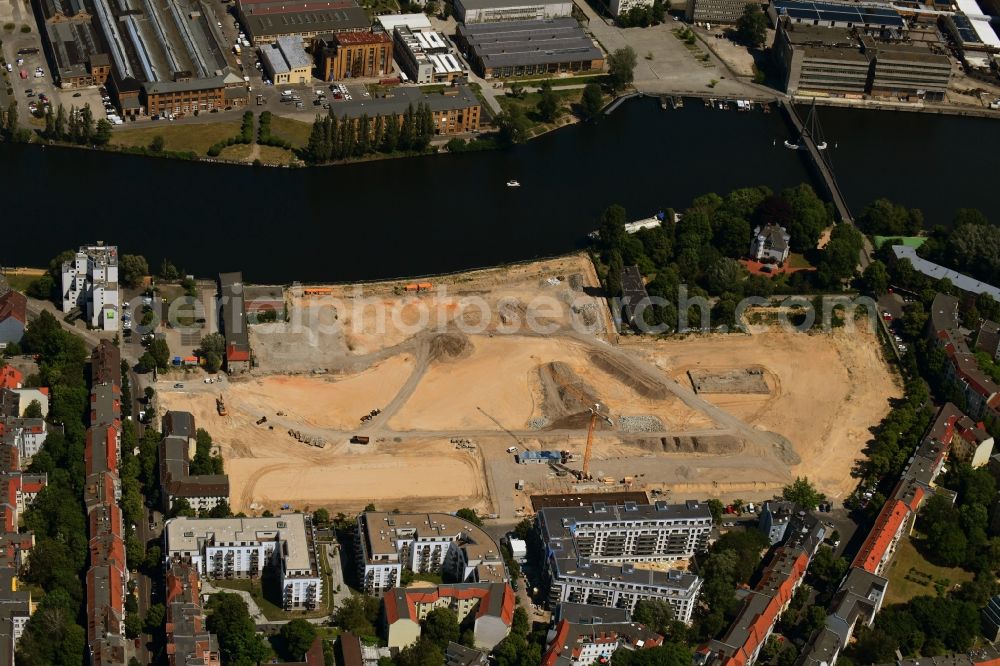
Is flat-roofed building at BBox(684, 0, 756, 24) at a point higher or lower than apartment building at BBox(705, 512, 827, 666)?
higher

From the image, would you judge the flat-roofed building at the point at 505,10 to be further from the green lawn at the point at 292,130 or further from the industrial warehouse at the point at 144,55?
the green lawn at the point at 292,130

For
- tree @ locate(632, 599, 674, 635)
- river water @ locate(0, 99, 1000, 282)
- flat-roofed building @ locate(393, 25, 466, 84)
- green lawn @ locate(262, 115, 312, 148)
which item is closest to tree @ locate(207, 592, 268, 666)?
tree @ locate(632, 599, 674, 635)

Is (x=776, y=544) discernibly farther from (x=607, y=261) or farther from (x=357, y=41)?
(x=357, y=41)

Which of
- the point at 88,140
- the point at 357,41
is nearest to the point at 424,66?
the point at 357,41

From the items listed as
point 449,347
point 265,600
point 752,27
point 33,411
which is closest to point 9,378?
point 33,411

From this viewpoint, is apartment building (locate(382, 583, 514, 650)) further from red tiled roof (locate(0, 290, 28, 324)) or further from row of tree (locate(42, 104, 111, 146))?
row of tree (locate(42, 104, 111, 146))

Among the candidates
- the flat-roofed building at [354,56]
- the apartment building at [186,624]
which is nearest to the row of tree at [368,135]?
the flat-roofed building at [354,56]
